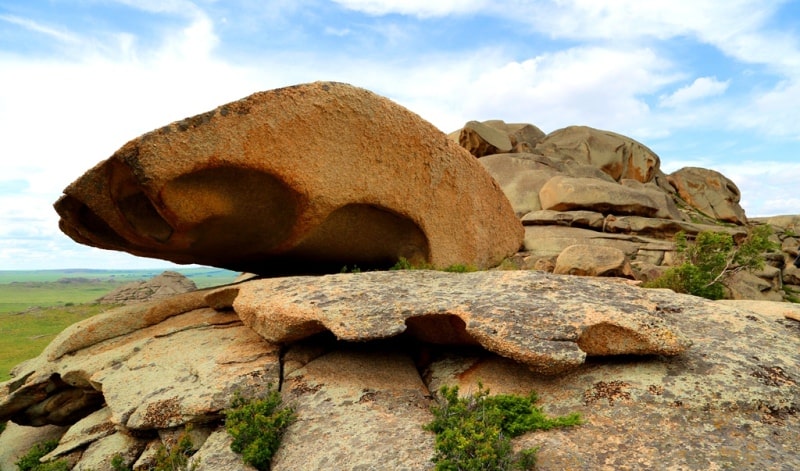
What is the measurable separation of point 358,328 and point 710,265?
13.4 m

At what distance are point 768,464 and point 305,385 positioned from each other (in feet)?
19.7

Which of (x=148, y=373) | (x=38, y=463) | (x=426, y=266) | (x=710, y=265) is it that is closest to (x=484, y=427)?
(x=148, y=373)

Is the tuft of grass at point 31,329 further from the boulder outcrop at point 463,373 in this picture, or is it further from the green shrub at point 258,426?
the green shrub at point 258,426

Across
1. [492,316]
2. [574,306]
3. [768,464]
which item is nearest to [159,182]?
[492,316]

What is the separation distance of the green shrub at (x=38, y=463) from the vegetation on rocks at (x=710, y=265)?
1523cm

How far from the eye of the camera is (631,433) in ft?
18.8

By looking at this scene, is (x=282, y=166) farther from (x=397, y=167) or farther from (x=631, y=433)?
(x=631, y=433)

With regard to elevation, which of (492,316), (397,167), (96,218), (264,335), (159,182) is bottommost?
(264,335)

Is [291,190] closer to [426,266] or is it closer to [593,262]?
[426,266]

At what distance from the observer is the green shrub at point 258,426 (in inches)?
244

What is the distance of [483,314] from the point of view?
7184mm

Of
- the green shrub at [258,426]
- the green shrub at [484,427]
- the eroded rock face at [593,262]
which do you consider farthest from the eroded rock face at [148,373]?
the eroded rock face at [593,262]

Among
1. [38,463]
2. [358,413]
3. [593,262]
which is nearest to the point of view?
[358,413]

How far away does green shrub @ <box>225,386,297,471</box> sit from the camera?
619cm
